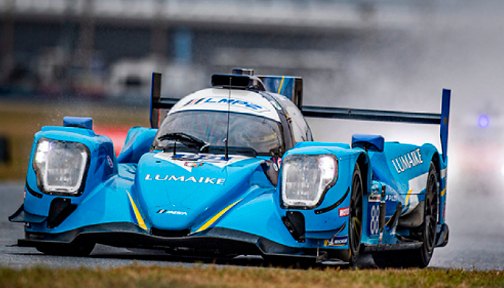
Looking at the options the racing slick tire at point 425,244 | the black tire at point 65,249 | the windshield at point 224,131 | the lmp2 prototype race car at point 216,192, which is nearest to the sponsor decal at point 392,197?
the lmp2 prototype race car at point 216,192

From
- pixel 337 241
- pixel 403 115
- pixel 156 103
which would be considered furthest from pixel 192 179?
pixel 403 115

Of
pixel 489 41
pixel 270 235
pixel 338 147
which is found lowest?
pixel 270 235

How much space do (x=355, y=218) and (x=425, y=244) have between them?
6.91 feet

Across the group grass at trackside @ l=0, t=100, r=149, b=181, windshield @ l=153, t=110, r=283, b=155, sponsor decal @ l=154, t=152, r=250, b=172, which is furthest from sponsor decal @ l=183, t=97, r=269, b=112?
grass at trackside @ l=0, t=100, r=149, b=181

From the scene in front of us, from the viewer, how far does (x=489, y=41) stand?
1947cm

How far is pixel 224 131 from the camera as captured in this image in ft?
25.8

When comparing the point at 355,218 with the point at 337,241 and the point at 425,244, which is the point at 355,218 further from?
the point at 425,244

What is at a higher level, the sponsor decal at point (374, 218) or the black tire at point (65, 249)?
the sponsor decal at point (374, 218)

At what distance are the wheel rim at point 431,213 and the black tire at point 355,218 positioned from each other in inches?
75.3

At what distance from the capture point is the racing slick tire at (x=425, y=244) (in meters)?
8.88

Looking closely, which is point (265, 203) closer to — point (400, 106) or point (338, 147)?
point (338, 147)

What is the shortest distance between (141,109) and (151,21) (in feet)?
11.4

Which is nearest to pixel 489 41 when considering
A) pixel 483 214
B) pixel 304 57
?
pixel 483 214

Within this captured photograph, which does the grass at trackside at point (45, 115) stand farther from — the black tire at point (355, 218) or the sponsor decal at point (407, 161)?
the black tire at point (355, 218)
